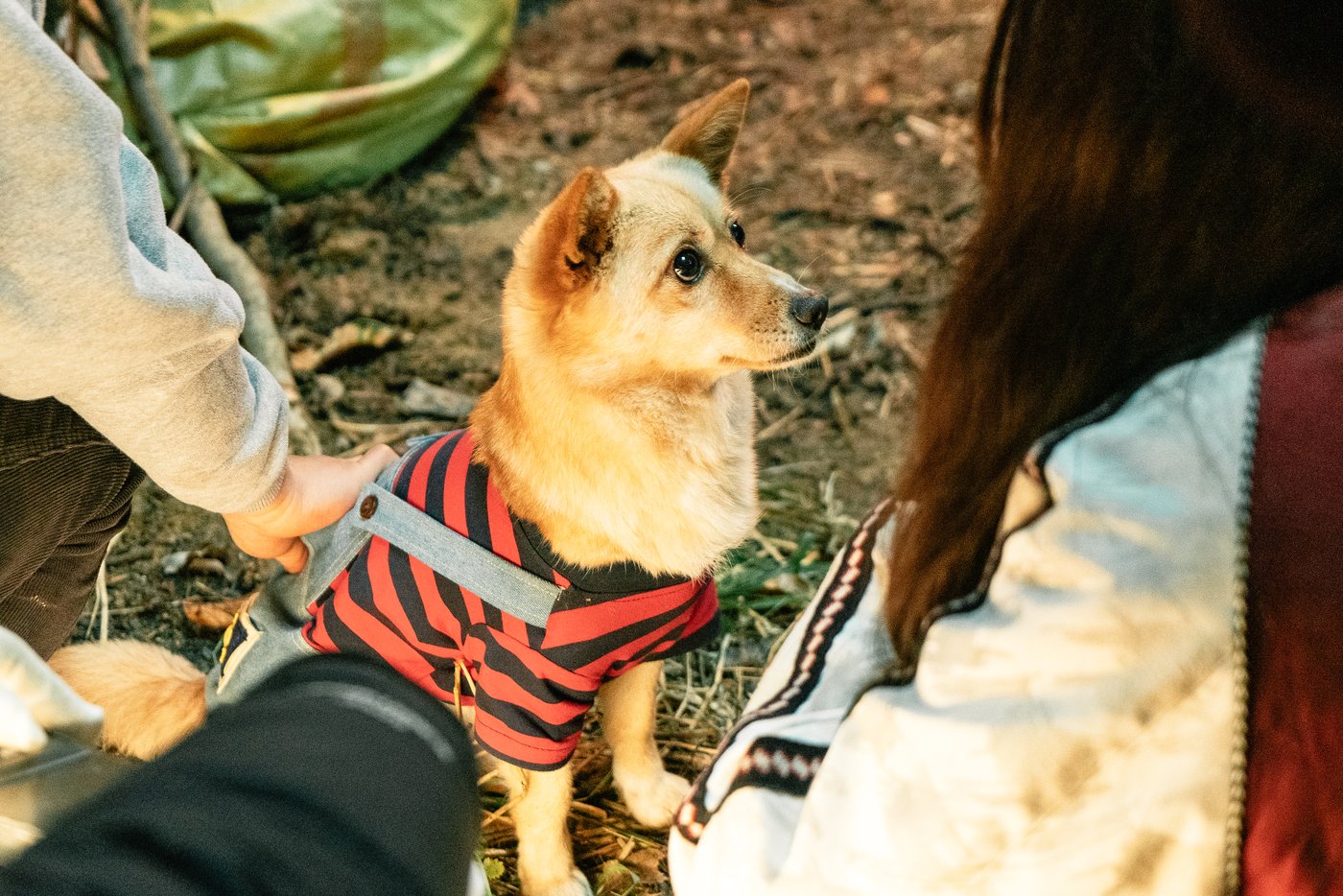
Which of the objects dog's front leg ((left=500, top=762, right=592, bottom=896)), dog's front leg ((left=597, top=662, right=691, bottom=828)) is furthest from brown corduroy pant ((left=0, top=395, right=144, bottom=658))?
dog's front leg ((left=597, top=662, right=691, bottom=828))


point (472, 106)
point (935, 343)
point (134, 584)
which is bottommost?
point (134, 584)

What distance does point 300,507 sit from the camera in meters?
1.67

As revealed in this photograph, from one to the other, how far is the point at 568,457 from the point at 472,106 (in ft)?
9.28

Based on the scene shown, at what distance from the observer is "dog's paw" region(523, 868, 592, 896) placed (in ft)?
5.90

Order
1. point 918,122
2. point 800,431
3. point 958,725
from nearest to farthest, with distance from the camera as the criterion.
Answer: point 958,725, point 800,431, point 918,122

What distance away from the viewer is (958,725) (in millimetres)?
823

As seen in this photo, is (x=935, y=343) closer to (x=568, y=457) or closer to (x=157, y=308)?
(x=568, y=457)

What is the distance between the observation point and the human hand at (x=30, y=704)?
0.72 meters

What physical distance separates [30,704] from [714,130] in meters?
1.46

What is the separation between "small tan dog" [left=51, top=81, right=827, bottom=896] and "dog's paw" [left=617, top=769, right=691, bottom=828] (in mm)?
176

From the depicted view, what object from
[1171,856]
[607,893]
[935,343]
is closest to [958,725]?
[1171,856]

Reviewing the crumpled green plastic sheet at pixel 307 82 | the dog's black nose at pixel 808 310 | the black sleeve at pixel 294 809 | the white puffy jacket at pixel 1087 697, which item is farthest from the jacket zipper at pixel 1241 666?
the crumpled green plastic sheet at pixel 307 82

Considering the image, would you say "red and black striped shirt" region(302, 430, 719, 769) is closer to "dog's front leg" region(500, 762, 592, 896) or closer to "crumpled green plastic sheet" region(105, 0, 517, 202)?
"dog's front leg" region(500, 762, 592, 896)

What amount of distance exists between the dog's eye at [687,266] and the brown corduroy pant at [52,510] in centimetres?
96
